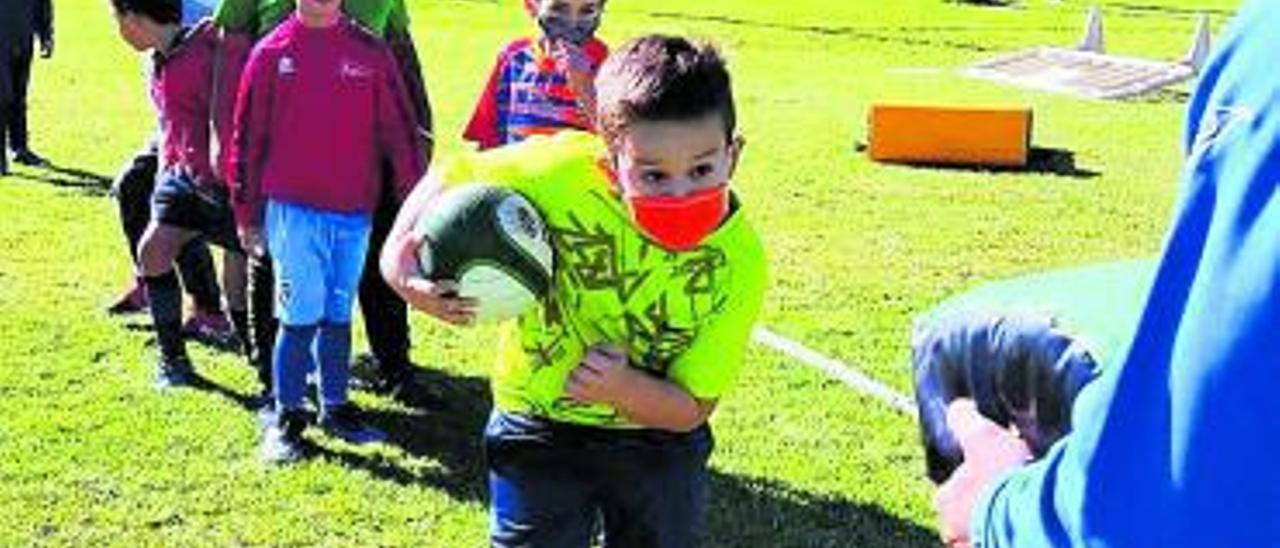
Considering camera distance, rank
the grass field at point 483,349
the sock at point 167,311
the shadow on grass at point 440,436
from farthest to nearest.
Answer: the sock at point 167,311
the shadow on grass at point 440,436
the grass field at point 483,349

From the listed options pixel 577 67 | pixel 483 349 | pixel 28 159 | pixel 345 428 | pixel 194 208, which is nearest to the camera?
pixel 577 67

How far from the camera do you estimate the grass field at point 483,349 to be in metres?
5.97

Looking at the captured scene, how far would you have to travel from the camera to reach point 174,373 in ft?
24.2

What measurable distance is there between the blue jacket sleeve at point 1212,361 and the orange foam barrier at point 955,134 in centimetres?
1159

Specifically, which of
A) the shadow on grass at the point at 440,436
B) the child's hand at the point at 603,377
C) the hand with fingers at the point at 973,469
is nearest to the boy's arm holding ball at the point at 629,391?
the child's hand at the point at 603,377

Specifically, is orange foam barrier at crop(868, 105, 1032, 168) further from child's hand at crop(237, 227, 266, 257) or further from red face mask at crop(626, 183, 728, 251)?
red face mask at crop(626, 183, 728, 251)

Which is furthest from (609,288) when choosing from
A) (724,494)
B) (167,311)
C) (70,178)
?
(70,178)

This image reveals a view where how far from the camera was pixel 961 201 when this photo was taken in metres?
11.7

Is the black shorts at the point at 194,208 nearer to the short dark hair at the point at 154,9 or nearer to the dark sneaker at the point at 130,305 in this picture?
the short dark hair at the point at 154,9

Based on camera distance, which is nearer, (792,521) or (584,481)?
(584,481)

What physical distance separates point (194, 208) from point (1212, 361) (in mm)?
6228

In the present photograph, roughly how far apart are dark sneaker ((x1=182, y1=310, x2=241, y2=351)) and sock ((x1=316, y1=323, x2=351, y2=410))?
1.46m

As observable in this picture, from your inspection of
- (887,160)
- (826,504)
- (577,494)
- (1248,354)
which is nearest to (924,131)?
(887,160)

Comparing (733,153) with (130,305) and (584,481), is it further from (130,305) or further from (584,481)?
(130,305)
